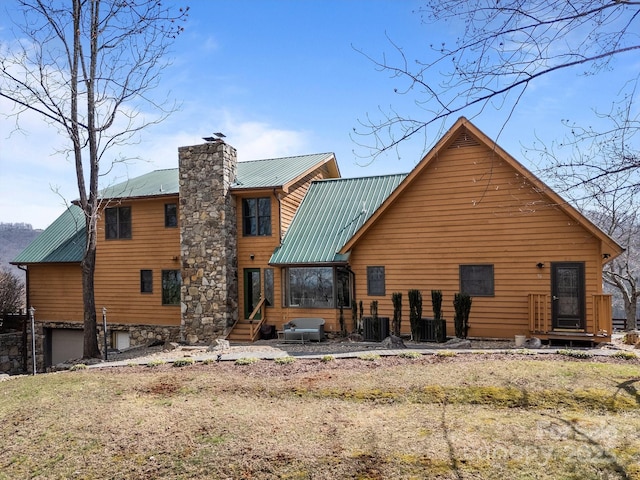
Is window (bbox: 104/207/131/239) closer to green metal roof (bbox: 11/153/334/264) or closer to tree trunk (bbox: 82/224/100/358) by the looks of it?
green metal roof (bbox: 11/153/334/264)

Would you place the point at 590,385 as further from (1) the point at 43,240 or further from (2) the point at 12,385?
(1) the point at 43,240

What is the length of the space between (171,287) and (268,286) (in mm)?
4616

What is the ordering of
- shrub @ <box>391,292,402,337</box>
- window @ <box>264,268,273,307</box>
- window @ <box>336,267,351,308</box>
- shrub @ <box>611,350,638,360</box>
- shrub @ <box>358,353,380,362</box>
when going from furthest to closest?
window @ <box>264,268,273,307</box> < window @ <box>336,267,351,308</box> < shrub @ <box>391,292,402,337</box> < shrub @ <box>358,353,380,362</box> < shrub @ <box>611,350,638,360</box>

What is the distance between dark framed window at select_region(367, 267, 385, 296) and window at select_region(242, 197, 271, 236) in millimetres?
4513

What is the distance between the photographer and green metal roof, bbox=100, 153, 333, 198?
18266mm

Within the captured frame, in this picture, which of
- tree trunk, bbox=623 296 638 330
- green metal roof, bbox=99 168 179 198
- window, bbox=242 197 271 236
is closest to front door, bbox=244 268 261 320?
window, bbox=242 197 271 236

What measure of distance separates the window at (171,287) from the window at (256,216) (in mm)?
3792

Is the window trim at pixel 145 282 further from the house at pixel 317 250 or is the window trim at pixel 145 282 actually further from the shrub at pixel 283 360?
the shrub at pixel 283 360

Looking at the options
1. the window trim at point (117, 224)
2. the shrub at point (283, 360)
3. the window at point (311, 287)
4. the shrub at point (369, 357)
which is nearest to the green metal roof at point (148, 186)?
the window trim at point (117, 224)

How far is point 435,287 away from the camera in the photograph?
580 inches

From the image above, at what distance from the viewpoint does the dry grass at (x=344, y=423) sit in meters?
5.48

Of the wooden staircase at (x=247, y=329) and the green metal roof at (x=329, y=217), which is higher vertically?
the green metal roof at (x=329, y=217)

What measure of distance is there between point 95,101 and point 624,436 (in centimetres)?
1645

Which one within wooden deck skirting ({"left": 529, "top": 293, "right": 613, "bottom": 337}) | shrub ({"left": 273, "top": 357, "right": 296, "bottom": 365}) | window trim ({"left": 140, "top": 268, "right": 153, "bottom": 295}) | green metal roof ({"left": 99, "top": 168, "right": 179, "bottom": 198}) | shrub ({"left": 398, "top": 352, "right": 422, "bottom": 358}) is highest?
green metal roof ({"left": 99, "top": 168, "right": 179, "bottom": 198})
